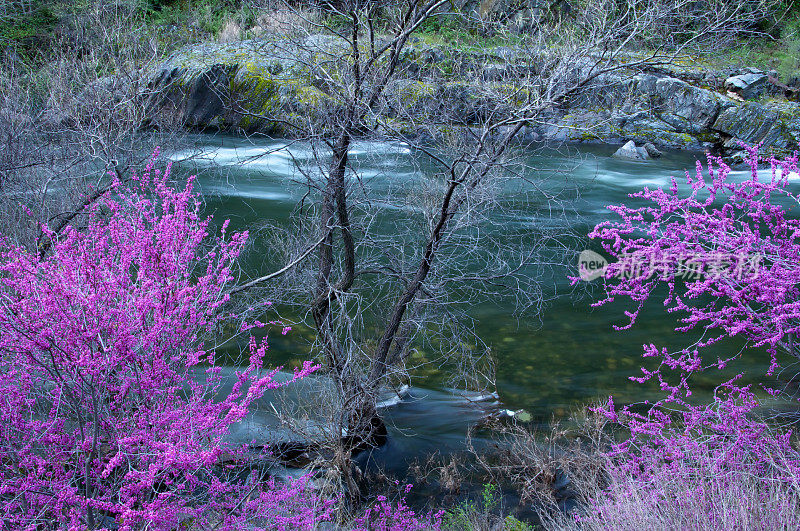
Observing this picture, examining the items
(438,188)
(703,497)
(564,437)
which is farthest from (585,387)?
(703,497)

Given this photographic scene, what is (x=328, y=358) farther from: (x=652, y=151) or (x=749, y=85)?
(x=749, y=85)

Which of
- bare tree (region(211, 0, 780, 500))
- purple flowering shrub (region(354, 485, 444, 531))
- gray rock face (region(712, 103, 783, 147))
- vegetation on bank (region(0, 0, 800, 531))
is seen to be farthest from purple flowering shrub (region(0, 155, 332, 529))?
gray rock face (region(712, 103, 783, 147))

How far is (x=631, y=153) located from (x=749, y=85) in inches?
183

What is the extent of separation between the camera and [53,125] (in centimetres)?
821

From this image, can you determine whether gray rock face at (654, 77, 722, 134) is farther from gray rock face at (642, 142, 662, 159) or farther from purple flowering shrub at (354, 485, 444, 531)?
purple flowering shrub at (354, 485, 444, 531)

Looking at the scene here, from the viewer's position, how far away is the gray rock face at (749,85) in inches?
646

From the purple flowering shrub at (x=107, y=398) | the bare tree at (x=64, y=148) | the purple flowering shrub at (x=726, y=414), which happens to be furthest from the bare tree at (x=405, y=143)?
the bare tree at (x=64, y=148)

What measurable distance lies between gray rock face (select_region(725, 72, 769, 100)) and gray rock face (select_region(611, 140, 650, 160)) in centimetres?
391

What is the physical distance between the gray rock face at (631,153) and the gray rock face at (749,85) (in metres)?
3.91

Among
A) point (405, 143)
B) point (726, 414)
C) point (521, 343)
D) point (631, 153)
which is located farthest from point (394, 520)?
point (631, 153)

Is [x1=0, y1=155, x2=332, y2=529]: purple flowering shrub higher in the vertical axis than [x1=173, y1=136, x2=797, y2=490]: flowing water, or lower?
higher

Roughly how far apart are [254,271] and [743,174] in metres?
11.6

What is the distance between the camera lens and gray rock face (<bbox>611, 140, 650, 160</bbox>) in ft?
49.0

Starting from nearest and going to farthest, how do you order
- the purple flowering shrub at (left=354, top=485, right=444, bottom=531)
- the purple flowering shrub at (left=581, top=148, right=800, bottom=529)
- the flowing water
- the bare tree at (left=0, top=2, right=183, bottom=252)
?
the purple flowering shrub at (left=581, top=148, right=800, bottom=529), the purple flowering shrub at (left=354, top=485, right=444, bottom=531), the flowing water, the bare tree at (left=0, top=2, right=183, bottom=252)
